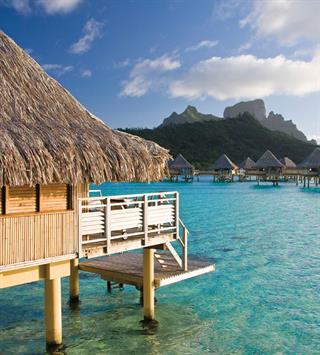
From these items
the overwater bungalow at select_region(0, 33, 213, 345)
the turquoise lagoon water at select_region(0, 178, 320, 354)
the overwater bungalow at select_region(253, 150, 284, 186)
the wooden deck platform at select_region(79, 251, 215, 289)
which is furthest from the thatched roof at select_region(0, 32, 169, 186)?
the overwater bungalow at select_region(253, 150, 284, 186)

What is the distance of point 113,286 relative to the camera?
13.7 m

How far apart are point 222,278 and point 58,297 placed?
8415 mm

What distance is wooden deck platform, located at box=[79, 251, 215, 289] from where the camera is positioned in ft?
35.3

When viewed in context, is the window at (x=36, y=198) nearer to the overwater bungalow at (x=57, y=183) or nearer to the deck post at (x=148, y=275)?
the overwater bungalow at (x=57, y=183)

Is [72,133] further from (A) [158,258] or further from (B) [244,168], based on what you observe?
(B) [244,168]

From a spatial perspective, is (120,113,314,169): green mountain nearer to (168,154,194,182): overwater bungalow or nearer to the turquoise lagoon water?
(168,154,194,182): overwater bungalow

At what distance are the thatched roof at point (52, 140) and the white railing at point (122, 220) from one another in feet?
1.86

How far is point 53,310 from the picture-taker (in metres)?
8.44

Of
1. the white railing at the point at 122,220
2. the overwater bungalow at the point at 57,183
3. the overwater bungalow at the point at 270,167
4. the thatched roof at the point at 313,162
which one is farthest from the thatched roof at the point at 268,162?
the overwater bungalow at the point at 57,183

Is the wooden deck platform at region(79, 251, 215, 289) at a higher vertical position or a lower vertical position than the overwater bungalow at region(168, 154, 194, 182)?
lower

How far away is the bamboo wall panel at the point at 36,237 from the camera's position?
7418 millimetres

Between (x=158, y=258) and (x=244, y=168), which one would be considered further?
(x=244, y=168)

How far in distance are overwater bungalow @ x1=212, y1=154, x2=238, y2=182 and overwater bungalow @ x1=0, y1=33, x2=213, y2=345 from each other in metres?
73.6

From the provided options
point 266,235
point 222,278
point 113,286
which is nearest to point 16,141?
point 113,286
